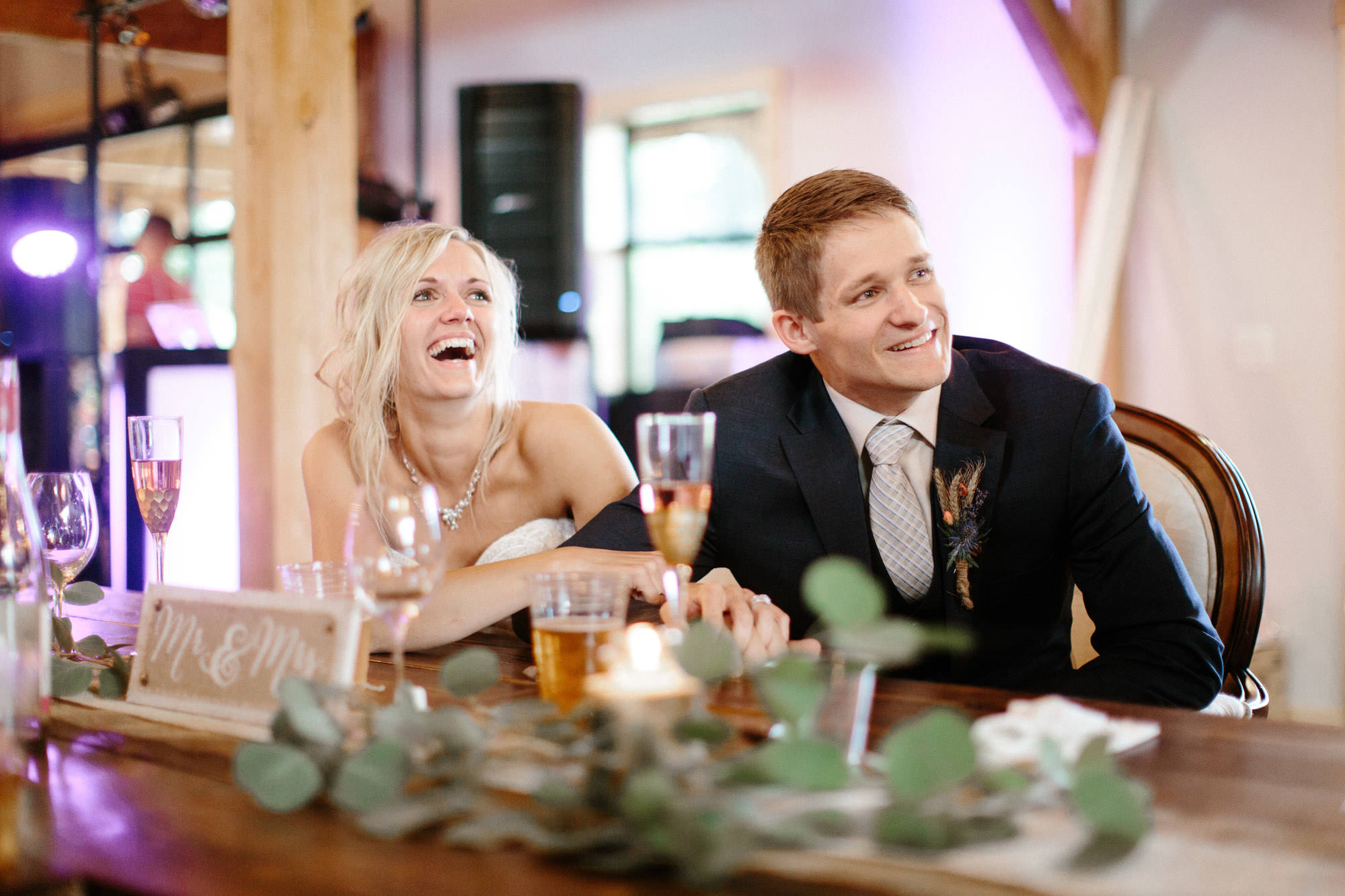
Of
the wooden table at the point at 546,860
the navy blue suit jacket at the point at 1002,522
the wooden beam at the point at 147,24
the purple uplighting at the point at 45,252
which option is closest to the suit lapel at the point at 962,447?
the navy blue suit jacket at the point at 1002,522

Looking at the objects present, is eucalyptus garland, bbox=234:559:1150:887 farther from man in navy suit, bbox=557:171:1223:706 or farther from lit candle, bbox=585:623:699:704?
man in navy suit, bbox=557:171:1223:706

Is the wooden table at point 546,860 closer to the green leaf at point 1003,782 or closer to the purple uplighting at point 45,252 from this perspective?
the green leaf at point 1003,782

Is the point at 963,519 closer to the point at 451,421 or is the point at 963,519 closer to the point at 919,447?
the point at 919,447

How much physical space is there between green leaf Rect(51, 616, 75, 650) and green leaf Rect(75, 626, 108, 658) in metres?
0.02

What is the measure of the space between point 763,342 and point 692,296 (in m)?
0.92

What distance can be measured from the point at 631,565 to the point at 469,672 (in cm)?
54

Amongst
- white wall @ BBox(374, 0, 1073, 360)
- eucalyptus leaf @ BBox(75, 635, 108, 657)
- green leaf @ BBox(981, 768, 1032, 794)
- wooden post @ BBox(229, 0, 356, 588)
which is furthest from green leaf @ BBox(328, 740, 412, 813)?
white wall @ BBox(374, 0, 1073, 360)

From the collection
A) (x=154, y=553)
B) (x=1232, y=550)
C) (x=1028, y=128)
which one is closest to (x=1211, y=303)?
(x=1028, y=128)

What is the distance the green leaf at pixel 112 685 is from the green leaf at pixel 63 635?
0.48 ft

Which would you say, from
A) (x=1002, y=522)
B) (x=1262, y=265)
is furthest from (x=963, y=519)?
(x=1262, y=265)

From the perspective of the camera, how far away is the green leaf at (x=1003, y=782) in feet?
2.01

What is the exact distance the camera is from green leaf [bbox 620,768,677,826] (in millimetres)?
561

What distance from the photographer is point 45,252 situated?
4.88m

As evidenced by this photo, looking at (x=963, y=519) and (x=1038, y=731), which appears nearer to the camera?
(x=1038, y=731)
